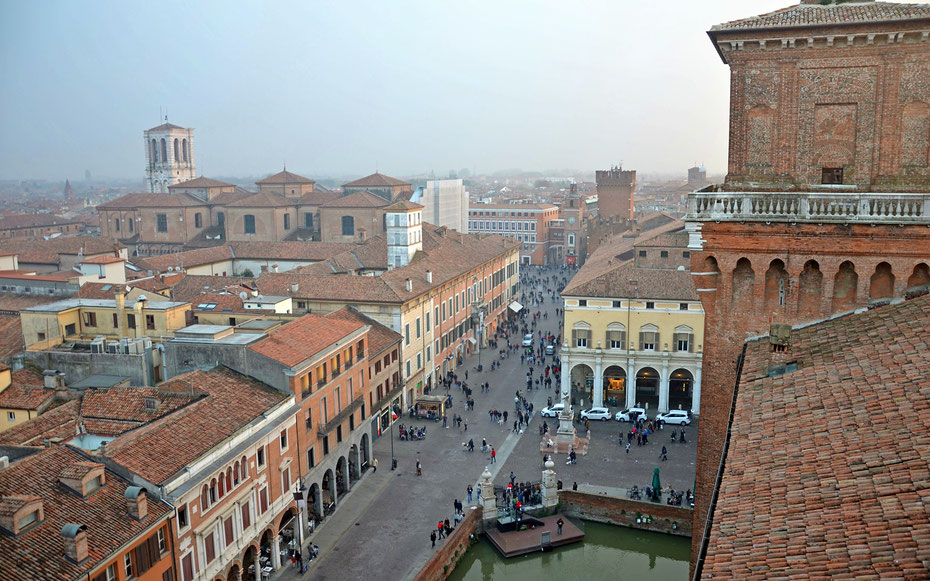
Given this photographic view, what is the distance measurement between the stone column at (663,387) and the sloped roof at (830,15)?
27.1m

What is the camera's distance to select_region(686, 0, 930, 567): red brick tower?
14.7 m

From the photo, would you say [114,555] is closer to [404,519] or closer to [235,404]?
[235,404]

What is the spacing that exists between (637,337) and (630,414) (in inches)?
165

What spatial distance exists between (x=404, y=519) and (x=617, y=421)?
15.9 meters

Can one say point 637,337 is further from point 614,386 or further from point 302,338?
point 302,338

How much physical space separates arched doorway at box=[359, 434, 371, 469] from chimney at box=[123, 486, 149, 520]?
16257 mm

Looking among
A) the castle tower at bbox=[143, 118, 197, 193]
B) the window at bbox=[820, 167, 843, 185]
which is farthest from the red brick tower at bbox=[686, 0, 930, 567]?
the castle tower at bbox=[143, 118, 197, 193]

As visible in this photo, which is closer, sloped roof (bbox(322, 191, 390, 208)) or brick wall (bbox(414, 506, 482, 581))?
brick wall (bbox(414, 506, 482, 581))

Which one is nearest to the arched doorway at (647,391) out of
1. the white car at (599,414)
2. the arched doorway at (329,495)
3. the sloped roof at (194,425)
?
the white car at (599,414)

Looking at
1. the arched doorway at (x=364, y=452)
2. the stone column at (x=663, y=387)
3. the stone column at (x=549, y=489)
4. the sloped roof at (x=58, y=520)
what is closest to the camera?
the sloped roof at (x=58, y=520)

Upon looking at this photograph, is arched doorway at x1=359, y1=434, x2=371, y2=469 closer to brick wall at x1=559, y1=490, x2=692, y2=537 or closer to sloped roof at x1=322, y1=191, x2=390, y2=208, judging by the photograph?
brick wall at x1=559, y1=490, x2=692, y2=537

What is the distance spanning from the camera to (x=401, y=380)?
4216 cm

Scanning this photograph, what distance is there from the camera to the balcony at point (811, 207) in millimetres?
14375

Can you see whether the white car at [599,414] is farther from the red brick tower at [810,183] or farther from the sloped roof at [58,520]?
the sloped roof at [58,520]
